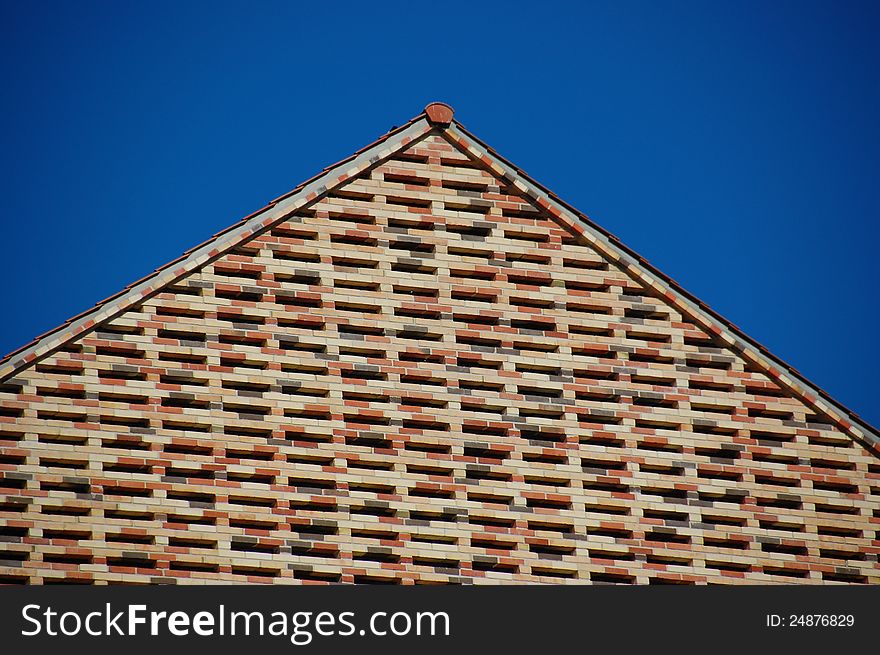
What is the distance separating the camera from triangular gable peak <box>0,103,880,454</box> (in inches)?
1273

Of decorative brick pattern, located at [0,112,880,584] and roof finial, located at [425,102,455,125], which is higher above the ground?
roof finial, located at [425,102,455,125]

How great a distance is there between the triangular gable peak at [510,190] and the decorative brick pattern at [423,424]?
49mm

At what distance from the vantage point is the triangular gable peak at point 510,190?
3234 cm

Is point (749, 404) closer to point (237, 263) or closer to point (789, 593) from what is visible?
point (789, 593)

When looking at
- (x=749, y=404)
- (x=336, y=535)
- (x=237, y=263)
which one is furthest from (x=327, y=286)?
(x=749, y=404)

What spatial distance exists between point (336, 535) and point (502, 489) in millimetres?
2192

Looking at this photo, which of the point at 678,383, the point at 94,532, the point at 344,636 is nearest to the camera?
the point at 344,636

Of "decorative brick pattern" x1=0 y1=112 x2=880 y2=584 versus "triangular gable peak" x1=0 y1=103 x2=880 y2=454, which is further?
"triangular gable peak" x1=0 y1=103 x2=880 y2=454

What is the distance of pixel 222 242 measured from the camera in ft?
108

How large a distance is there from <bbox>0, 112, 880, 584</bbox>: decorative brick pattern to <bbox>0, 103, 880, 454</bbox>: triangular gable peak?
5cm

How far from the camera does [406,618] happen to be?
27766mm

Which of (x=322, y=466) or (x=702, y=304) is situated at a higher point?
(x=702, y=304)

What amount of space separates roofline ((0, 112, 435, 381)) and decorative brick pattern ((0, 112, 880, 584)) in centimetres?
7

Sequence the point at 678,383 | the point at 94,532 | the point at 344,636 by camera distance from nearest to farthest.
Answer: the point at 344,636 → the point at 94,532 → the point at 678,383
